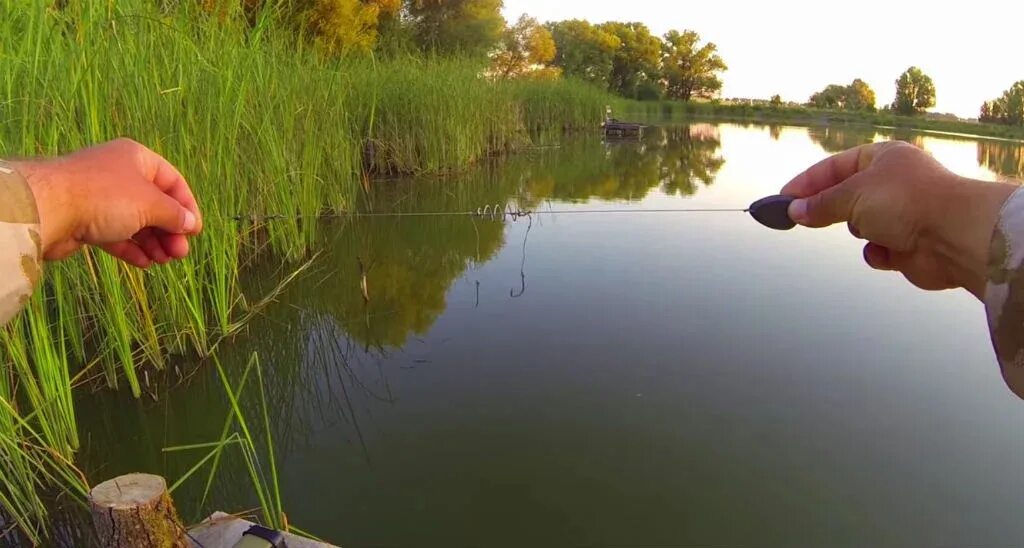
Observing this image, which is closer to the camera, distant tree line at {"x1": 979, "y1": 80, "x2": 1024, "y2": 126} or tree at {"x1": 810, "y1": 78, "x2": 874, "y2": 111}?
distant tree line at {"x1": 979, "y1": 80, "x2": 1024, "y2": 126}

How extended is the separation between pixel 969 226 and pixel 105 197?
3.83 feet

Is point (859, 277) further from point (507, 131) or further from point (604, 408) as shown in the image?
point (507, 131)

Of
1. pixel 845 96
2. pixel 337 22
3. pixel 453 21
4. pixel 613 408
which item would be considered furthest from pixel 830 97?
pixel 613 408

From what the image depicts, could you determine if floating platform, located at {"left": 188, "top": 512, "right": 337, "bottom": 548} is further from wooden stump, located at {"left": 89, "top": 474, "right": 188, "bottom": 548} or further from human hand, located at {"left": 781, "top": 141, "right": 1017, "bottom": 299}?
human hand, located at {"left": 781, "top": 141, "right": 1017, "bottom": 299}

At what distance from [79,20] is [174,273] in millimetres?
931

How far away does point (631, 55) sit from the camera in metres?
45.0

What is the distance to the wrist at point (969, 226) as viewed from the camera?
0.84m

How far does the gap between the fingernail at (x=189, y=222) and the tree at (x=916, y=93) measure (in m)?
48.6

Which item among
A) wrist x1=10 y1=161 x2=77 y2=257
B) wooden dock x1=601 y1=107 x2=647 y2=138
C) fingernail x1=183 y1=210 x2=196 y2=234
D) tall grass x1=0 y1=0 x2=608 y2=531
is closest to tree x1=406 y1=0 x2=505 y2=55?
wooden dock x1=601 y1=107 x2=647 y2=138

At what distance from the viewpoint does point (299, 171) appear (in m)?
4.12

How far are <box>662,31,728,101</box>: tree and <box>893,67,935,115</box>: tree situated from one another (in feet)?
45.0

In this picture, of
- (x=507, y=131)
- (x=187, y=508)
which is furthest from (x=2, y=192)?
(x=507, y=131)

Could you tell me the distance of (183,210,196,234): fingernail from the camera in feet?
3.59

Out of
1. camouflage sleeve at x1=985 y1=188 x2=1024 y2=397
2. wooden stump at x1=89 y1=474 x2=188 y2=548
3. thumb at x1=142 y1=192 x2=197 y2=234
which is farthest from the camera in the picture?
wooden stump at x1=89 y1=474 x2=188 y2=548
